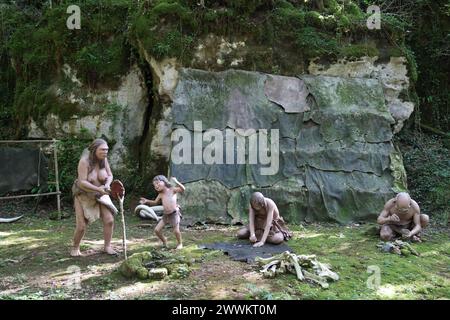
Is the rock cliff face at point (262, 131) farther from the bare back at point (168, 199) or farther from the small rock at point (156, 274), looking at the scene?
the small rock at point (156, 274)

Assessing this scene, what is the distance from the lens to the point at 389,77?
35.4 ft

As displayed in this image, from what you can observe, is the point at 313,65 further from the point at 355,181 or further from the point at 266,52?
the point at 355,181

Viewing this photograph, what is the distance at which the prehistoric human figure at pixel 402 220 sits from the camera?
7.29 metres

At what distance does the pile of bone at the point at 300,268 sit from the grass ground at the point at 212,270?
0.30ft

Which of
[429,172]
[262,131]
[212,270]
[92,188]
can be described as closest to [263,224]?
[212,270]

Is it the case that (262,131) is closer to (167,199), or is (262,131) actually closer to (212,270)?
(167,199)

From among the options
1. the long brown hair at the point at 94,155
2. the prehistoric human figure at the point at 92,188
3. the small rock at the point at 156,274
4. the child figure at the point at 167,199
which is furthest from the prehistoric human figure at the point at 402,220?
the long brown hair at the point at 94,155

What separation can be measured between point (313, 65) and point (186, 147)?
12.0ft

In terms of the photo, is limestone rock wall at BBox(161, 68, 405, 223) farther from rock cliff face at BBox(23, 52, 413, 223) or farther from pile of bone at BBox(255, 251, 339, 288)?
pile of bone at BBox(255, 251, 339, 288)

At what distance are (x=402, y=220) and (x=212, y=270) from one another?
3.58 m

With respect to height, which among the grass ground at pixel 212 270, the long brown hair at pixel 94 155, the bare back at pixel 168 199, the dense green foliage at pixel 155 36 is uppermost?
the dense green foliage at pixel 155 36

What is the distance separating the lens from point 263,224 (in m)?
7.16

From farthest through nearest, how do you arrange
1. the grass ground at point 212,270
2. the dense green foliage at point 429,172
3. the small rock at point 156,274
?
the dense green foliage at point 429,172 → the small rock at point 156,274 → the grass ground at point 212,270

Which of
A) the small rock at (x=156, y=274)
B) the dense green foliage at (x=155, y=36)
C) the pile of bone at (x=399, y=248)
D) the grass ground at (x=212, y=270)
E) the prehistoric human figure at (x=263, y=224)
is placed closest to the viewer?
the grass ground at (x=212, y=270)
